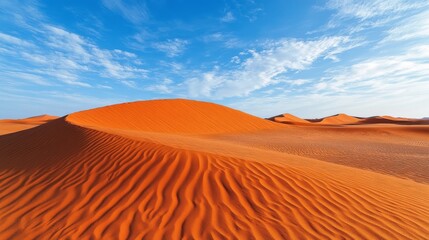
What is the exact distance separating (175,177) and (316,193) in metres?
2.61

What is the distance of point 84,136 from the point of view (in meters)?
8.12

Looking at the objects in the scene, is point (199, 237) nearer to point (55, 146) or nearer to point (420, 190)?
point (420, 190)

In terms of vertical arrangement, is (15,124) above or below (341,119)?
below

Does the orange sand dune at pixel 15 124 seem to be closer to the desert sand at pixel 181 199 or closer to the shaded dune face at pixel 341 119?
the desert sand at pixel 181 199

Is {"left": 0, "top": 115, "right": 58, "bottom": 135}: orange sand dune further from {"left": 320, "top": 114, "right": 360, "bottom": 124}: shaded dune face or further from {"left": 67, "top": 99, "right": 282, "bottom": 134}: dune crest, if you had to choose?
{"left": 320, "top": 114, "right": 360, "bottom": 124}: shaded dune face

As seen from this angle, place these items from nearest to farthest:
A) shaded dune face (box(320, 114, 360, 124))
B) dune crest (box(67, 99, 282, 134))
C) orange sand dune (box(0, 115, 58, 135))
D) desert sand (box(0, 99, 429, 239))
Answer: desert sand (box(0, 99, 429, 239)) → dune crest (box(67, 99, 282, 134)) → orange sand dune (box(0, 115, 58, 135)) → shaded dune face (box(320, 114, 360, 124))

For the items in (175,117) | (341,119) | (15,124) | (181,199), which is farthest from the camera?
(341,119)

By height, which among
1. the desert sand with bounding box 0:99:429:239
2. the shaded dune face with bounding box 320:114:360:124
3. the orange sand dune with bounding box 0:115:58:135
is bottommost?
the desert sand with bounding box 0:99:429:239

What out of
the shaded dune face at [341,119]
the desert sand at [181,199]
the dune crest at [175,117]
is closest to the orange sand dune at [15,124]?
the dune crest at [175,117]

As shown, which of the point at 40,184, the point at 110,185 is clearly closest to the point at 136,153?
the point at 110,185

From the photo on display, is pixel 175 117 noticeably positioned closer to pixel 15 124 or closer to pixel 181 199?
pixel 181 199

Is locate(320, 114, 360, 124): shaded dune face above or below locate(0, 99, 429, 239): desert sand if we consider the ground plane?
above

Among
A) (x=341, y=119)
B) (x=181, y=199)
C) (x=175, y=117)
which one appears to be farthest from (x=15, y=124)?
(x=341, y=119)

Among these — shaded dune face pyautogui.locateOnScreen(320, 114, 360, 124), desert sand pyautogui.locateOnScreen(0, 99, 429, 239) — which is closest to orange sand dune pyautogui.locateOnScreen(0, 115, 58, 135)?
desert sand pyautogui.locateOnScreen(0, 99, 429, 239)
